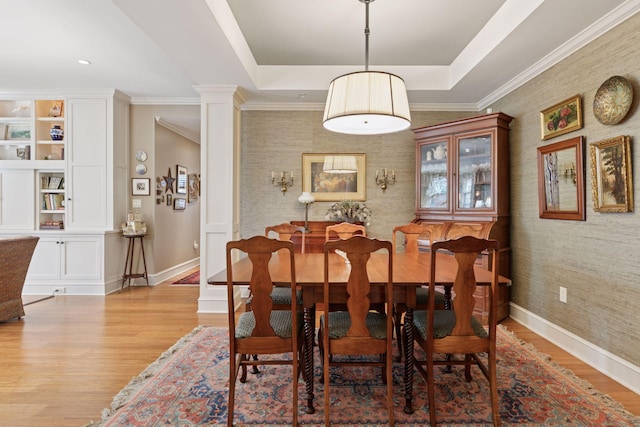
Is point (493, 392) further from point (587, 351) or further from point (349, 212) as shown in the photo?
point (349, 212)

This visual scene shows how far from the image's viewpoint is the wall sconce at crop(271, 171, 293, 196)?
14.6 feet

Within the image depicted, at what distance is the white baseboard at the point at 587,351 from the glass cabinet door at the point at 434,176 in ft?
4.70

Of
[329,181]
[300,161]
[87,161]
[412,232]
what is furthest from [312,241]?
[87,161]

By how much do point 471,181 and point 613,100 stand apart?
5.04ft

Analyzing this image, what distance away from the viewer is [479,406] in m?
1.99

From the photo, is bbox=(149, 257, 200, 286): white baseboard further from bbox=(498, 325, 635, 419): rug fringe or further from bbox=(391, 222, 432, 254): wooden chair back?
bbox=(498, 325, 635, 419): rug fringe

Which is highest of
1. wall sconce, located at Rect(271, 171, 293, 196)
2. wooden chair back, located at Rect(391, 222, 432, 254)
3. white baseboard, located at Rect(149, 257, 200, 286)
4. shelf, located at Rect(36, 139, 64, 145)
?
shelf, located at Rect(36, 139, 64, 145)

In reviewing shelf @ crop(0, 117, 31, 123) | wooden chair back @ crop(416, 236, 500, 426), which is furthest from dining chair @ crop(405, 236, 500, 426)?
shelf @ crop(0, 117, 31, 123)

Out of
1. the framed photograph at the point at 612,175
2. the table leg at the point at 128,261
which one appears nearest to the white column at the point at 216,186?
the table leg at the point at 128,261

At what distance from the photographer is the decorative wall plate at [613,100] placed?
2.22m

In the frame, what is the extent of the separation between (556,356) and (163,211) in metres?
5.13

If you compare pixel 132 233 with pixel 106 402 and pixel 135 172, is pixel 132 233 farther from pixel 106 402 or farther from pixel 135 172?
pixel 106 402

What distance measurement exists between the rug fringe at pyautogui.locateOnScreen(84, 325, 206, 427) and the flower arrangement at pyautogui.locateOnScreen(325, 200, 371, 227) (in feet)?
7.34

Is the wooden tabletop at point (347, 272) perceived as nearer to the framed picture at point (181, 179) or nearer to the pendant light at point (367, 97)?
the pendant light at point (367, 97)
